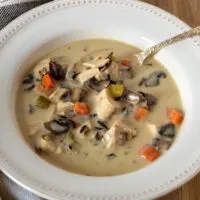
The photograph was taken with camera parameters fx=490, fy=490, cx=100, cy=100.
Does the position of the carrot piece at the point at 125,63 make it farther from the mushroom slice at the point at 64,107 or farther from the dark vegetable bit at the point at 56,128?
the dark vegetable bit at the point at 56,128

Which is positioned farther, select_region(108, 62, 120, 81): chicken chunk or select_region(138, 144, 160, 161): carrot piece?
select_region(108, 62, 120, 81): chicken chunk

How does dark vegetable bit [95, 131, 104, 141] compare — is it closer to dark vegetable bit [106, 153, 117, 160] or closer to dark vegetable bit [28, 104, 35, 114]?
dark vegetable bit [106, 153, 117, 160]

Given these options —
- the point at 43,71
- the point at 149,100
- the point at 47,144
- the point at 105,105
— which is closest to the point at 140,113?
the point at 149,100

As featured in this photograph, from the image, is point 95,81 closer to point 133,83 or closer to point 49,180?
point 133,83

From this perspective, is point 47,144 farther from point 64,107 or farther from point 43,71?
point 43,71

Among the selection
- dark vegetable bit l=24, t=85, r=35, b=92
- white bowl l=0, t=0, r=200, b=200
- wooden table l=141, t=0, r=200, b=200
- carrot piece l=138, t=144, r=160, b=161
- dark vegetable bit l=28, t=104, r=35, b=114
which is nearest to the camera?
white bowl l=0, t=0, r=200, b=200

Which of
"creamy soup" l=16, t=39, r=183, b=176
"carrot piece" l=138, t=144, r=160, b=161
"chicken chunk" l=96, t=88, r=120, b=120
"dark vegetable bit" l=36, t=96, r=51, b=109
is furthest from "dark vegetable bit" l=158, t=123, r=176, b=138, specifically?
"dark vegetable bit" l=36, t=96, r=51, b=109

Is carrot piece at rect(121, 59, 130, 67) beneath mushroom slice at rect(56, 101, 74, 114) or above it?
above

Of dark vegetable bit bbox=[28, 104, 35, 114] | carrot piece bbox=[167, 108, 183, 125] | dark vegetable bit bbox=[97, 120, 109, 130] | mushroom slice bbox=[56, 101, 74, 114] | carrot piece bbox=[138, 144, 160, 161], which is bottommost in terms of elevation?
carrot piece bbox=[138, 144, 160, 161]

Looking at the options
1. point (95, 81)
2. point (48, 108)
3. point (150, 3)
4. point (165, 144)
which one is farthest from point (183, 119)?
point (150, 3)
